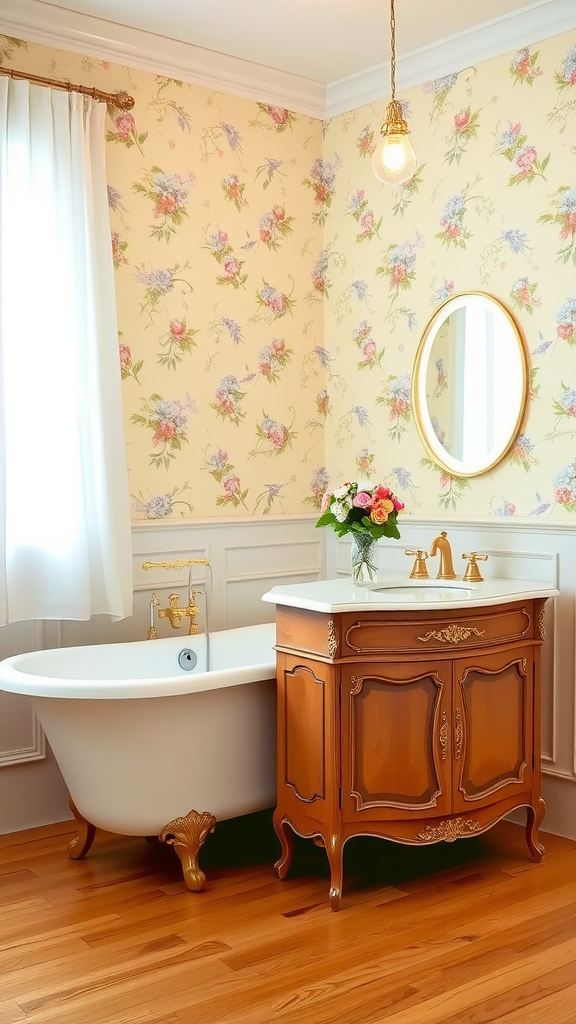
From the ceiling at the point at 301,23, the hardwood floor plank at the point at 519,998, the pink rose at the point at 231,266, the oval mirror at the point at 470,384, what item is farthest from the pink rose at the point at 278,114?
the hardwood floor plank at the point at 519,998

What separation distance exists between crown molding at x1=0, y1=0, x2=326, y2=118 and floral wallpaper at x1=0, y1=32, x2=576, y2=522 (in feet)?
0.15

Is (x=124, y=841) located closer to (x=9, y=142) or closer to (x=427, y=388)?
(x=427, y=388)

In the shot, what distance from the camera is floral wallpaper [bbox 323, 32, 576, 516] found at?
3449mm

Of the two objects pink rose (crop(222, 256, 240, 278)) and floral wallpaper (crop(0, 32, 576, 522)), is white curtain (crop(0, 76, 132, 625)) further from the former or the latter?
pink rose (crop(222, 256, 240, 278))

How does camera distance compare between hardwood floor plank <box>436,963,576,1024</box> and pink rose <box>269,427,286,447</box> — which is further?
pink rose <box>269,427,286,447</box>

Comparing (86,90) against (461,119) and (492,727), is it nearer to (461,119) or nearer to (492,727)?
(461,119)

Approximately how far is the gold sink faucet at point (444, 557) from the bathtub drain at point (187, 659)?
938mm

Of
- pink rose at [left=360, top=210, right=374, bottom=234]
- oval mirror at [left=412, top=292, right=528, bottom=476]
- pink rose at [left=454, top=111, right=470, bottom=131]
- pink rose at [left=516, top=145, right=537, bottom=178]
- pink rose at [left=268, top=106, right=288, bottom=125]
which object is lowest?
oval mirror at [left=412, top=292, right=528, bottom=476]

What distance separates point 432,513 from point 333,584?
27.6 inches

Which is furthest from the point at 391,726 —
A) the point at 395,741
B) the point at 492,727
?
the point at 492,727

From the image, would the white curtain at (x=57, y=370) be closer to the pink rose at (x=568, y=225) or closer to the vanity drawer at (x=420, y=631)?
the vanity drawer at (x=420, y=631)

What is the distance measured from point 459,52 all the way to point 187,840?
294 cm

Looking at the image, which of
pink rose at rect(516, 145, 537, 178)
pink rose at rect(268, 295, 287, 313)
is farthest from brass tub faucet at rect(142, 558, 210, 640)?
pink rose at rect(516, 145, 537, 178)

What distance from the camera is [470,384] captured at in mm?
3766
